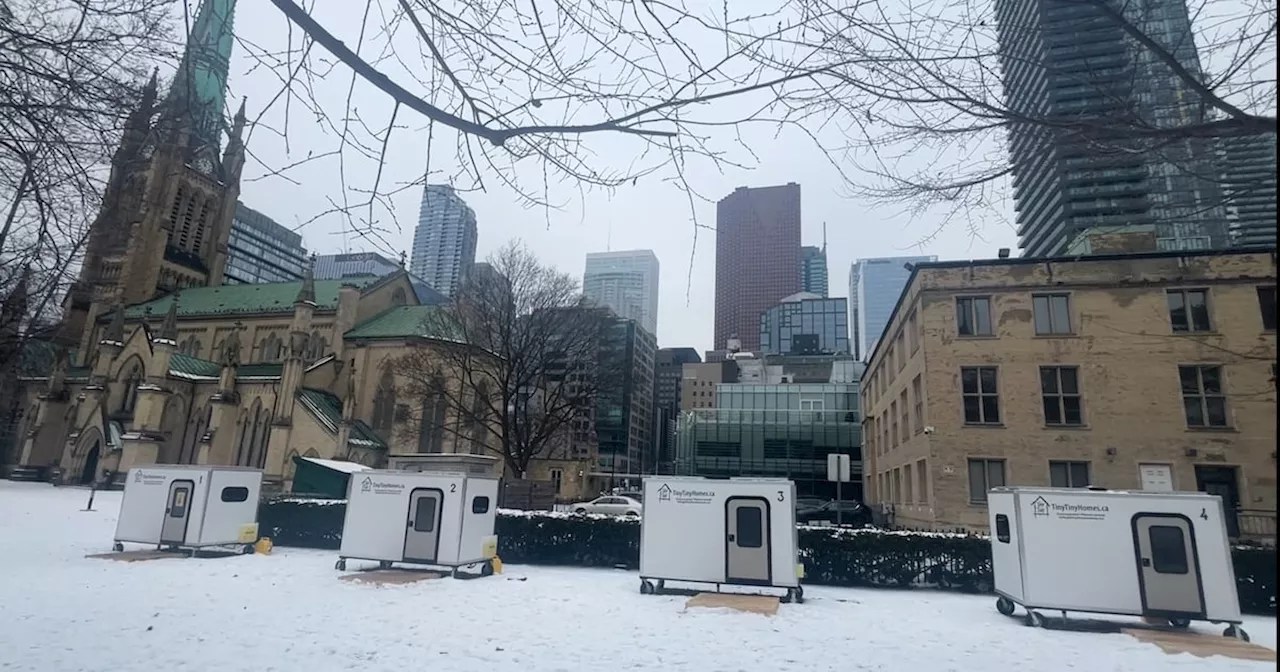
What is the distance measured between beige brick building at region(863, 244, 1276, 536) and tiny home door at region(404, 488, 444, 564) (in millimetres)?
15854

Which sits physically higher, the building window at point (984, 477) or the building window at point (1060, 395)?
the building window at point (1060, 395)

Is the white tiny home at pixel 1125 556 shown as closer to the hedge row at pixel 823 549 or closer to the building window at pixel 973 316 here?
the hedge row at pixel 823 549

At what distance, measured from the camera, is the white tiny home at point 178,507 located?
15.0m

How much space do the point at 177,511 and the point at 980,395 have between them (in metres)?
23.8

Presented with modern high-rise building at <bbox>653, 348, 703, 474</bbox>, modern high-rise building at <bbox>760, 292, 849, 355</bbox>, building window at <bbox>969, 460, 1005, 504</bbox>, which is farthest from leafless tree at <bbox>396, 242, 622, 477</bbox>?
modern high-rise building at <bbox>760, 292, 849, 355</bbox>

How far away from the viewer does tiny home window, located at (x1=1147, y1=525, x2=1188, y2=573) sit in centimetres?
1006

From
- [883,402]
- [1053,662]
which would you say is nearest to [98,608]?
[1053,662]

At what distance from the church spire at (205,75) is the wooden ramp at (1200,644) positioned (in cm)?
1248

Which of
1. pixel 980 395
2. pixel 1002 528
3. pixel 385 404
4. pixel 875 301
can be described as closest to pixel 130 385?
pixel 385 404

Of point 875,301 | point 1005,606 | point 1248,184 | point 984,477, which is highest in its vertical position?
point 875,301

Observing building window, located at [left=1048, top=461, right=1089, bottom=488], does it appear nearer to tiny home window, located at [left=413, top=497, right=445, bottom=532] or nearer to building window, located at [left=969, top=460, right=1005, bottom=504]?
building window, located at [left=969, top=460, right=1005, bottom=504]

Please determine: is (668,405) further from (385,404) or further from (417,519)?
(417,519)

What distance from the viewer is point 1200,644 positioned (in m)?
8.98

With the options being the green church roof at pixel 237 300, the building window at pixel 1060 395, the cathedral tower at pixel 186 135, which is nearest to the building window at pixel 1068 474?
the building window at pixel 1060 395
